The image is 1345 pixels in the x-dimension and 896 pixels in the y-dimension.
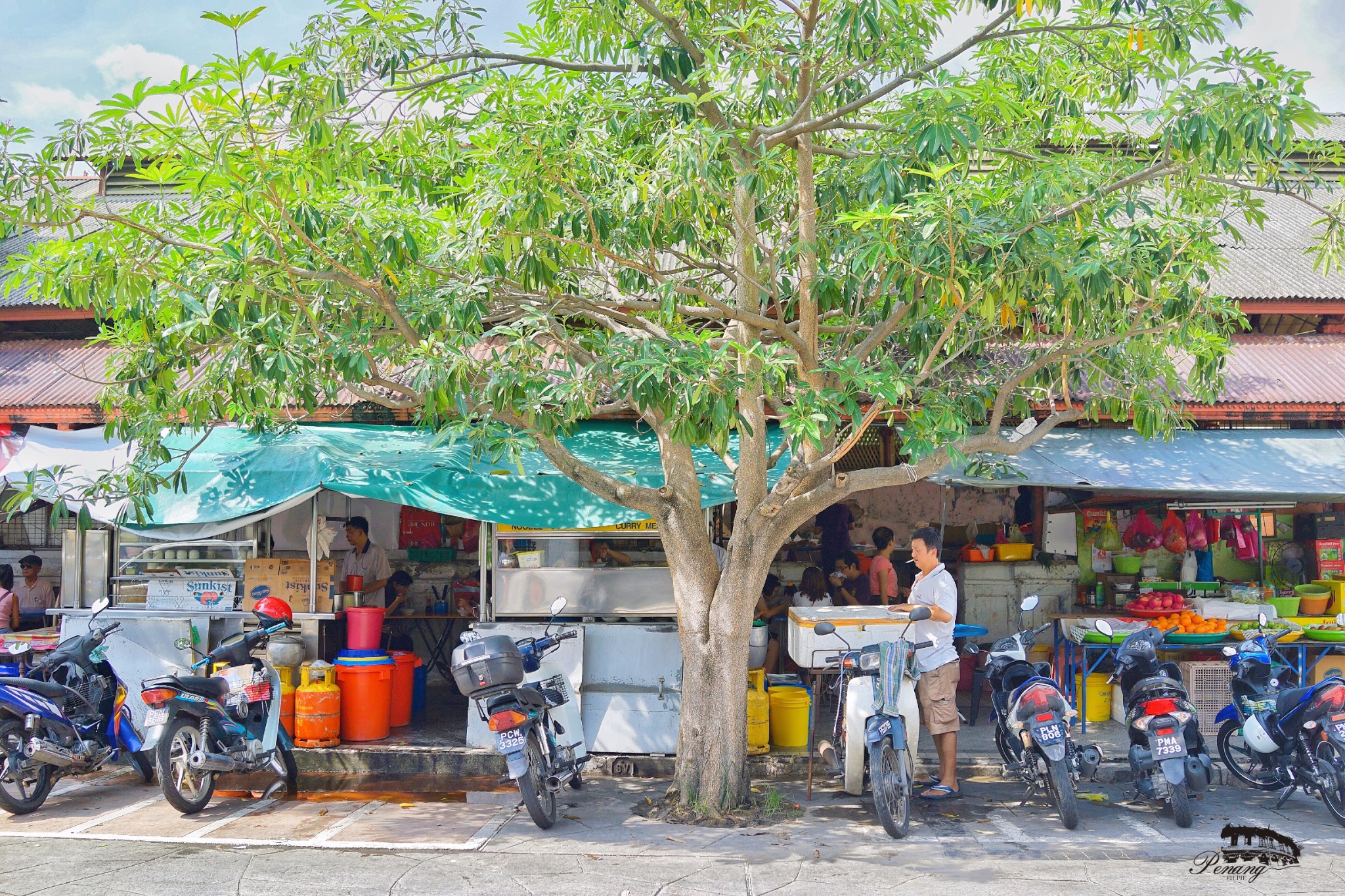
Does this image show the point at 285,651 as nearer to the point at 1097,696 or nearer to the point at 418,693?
the point at 418,693

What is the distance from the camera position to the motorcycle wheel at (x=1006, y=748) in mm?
7087

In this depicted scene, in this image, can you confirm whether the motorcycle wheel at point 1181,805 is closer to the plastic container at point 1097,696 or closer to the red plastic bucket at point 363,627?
the plastic container at point 1097,696

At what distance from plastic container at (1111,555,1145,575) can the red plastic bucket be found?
7015 mm

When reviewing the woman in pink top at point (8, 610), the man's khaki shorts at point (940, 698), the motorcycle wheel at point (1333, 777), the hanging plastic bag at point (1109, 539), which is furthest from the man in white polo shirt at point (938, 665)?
the woman in pink top at point (8, 610)

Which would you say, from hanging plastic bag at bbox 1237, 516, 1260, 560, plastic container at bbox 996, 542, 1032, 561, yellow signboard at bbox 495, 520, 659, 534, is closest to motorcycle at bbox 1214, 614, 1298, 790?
hanging plastic bag at bbox 1237, 516, 1260, 560

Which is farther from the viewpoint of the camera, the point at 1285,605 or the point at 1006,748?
the point at 1285,605

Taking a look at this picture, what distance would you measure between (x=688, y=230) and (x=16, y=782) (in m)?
5.80

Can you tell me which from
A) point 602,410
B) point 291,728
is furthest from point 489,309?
point 291,728

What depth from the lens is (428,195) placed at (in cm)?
786

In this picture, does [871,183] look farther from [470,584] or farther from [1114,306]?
[470,584]

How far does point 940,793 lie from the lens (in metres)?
7.05

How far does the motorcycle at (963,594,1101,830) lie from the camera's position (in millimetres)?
6551

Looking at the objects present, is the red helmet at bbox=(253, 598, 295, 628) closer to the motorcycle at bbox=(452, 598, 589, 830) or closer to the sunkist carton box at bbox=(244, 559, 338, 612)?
the sunkist carton box at bbox=(244, 559, 338, 612)

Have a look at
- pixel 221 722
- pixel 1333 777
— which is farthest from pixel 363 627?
pixel 1333 777
